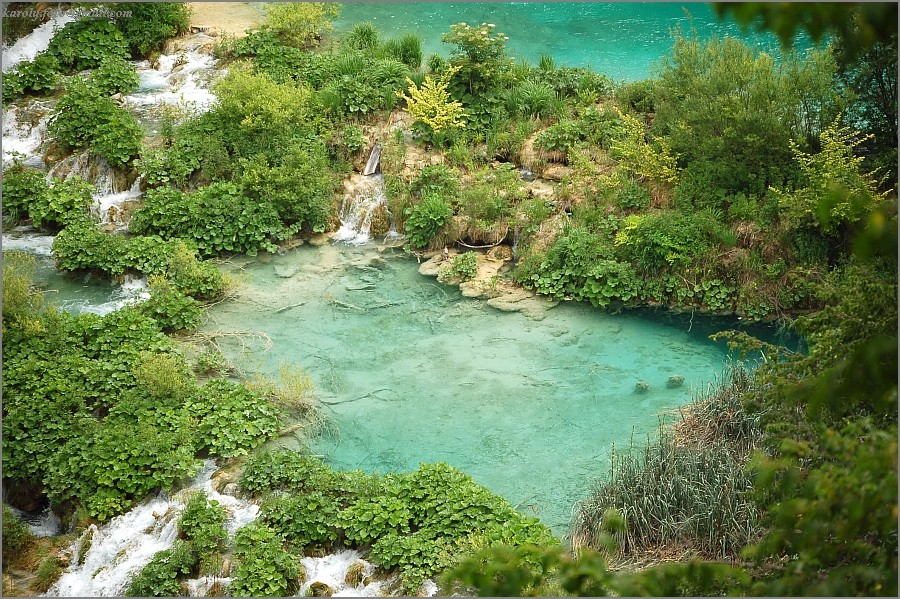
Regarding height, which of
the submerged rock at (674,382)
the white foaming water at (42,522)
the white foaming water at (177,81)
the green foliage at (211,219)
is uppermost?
the white foaming water at (177,81)

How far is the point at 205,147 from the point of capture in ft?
49.8

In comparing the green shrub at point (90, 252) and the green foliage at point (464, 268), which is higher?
the green shrub at point (90, 252)

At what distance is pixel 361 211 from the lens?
1509cm

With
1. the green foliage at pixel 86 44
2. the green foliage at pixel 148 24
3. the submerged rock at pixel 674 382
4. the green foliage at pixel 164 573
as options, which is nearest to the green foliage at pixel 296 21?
the green foliage at pixel 148 24

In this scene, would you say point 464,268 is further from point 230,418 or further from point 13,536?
point 13,536

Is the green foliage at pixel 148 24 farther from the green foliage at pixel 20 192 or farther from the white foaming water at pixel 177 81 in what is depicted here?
the green foliage at pixel 20 192

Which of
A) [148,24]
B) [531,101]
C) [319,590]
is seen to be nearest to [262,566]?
[319,590]

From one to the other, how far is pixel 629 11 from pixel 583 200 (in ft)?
31.7

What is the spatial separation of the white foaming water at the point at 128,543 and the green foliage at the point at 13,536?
47 centimetres

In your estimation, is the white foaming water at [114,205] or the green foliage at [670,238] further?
the white foaming water at [114,205]

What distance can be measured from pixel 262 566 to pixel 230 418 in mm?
2531

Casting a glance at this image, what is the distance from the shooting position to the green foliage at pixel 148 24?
18.2 meters

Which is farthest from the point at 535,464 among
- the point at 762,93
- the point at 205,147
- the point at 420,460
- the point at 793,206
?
the point at 205,147

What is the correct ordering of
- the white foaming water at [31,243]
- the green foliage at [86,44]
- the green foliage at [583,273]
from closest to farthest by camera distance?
the green foliage at [583,273], the white foaming water at [31,243], the green foliage at [86,44]
